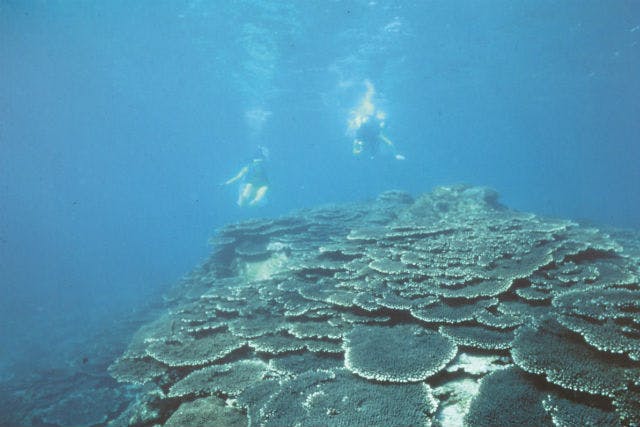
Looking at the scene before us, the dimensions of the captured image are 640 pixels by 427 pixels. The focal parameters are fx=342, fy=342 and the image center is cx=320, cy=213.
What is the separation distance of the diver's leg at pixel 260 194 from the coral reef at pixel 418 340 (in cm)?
822

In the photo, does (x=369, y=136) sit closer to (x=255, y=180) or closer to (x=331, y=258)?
(x=255, y=180)

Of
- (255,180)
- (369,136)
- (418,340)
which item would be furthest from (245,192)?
(418,340)

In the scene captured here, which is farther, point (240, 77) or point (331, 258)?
point (240, 77)

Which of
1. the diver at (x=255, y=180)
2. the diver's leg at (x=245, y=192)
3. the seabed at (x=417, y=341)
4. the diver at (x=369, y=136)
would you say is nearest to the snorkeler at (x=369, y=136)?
the diver at (x=369, y=136)

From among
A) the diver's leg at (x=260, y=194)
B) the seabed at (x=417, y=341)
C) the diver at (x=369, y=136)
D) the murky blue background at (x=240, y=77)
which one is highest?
the murky blue background at (x=240, y=77)

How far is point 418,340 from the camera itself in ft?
16.0

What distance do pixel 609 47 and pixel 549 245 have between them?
132ft

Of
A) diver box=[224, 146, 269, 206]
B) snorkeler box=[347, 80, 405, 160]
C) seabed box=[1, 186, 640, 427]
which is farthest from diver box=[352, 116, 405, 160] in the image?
seabed box=[1, 186, 640, 427]

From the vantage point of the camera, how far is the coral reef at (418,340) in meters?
3.63

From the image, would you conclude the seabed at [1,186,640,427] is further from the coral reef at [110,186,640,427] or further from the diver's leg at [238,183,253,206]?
the diver's leg at [238,183,253,206]

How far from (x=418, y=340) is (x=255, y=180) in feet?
45.6

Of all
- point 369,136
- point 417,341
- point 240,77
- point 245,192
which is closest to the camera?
point 417,341

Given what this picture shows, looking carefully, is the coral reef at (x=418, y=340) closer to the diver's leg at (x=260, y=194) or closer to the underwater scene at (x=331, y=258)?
the underwater scene at (x=331, y=258)

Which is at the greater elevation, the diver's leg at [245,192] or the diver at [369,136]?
the diver at [369,136]
